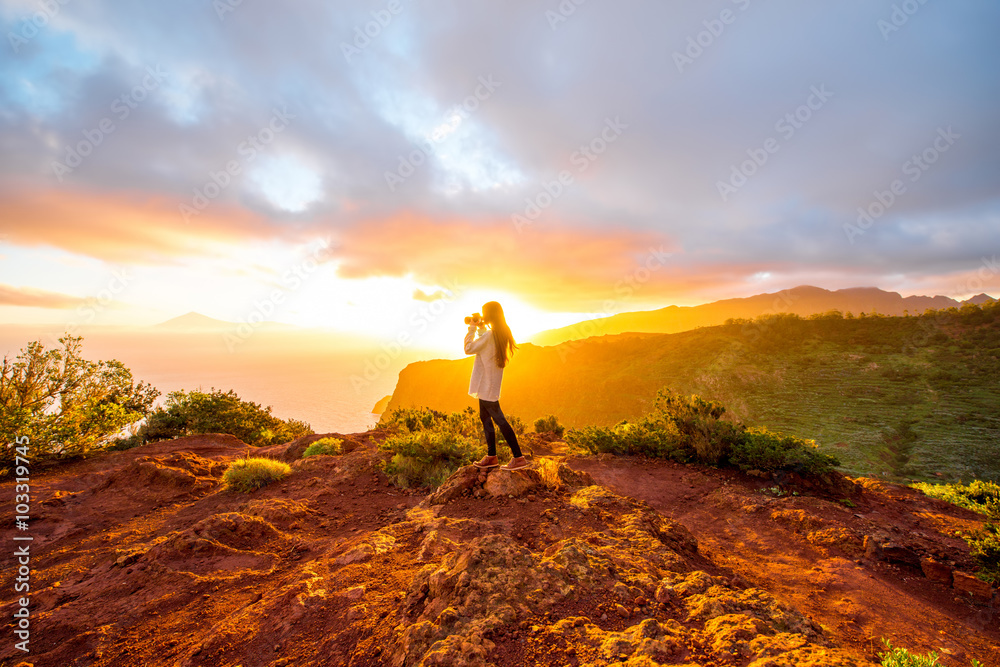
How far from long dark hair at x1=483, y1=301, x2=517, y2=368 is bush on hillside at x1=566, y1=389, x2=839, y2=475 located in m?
4.70

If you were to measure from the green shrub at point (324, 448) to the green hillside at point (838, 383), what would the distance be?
14.8 m

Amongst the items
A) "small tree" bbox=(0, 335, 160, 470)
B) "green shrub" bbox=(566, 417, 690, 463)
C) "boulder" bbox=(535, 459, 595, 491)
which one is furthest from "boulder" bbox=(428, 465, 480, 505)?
"small tree" bbox=(0, 335, 160, 470)

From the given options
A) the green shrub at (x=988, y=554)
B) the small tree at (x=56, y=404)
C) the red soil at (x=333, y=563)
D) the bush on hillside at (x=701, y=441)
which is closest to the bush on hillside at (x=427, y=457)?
the red soil at (x=333, y=563)

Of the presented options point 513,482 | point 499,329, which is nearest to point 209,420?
point 499,329

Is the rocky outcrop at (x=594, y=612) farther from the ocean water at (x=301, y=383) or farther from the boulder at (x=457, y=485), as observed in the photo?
the ocean water at (x=301, y=383)

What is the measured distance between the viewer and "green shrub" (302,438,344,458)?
872 centimetres

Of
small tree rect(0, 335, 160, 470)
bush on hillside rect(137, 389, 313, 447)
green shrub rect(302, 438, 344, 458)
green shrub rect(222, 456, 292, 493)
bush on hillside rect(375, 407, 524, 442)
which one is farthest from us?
bush on hillside rect(137, 389, 313, 447)

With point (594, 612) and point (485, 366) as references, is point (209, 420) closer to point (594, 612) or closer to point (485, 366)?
point (485, 366)

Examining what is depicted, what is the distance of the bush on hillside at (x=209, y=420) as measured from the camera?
42.7 feet

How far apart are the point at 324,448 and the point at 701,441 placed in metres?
8.45

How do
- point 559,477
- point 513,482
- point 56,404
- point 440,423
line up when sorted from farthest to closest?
point 440,423
point 56,404
point 559,477
point 513,482

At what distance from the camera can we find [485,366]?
518cm

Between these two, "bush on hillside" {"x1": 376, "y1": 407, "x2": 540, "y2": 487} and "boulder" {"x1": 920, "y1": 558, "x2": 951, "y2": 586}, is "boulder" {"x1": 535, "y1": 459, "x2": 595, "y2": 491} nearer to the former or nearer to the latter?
"bush on hillside" {"x1": 376, "y1": 407, "x2": 540, "y2": 487}

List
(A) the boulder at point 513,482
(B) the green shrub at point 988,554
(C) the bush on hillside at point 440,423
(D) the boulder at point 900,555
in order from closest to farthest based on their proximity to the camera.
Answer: (B) the green shrub at point 988,554
(D) the boulder at point 900,555
(A) the boulder at point 513,482
(C) the bush on hillside at point 440,423
